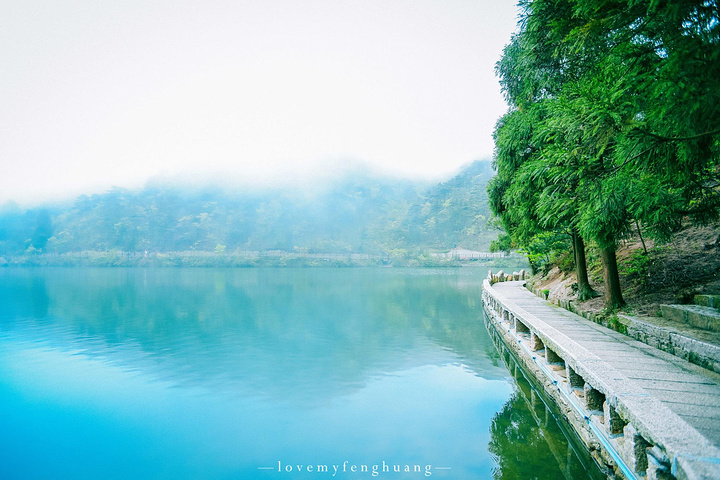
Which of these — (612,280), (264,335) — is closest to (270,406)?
(612,280)

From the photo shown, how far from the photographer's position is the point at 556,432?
22.0ft

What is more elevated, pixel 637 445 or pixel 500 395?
pixel 637 445

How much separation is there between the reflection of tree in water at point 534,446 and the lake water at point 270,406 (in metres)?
0.03

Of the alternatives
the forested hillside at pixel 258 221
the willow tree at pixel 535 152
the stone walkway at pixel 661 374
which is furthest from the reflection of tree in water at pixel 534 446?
the forested hillside at pixel 258 221

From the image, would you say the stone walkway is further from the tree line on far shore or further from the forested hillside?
the forested hillside

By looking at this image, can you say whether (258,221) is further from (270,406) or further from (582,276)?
(270,406)

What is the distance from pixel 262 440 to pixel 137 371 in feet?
21.7

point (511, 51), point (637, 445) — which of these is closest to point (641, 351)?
point (637, 445)

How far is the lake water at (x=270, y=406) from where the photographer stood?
6.39 m

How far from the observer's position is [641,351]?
6395mm

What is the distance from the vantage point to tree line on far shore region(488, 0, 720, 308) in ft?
14.1

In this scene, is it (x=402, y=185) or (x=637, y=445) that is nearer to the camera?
(x=637, y=445)

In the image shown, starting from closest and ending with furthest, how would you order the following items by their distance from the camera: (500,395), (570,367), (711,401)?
(711,401)
(570,367)
(500,395)

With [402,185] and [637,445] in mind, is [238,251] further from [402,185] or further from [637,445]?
[637,445]
